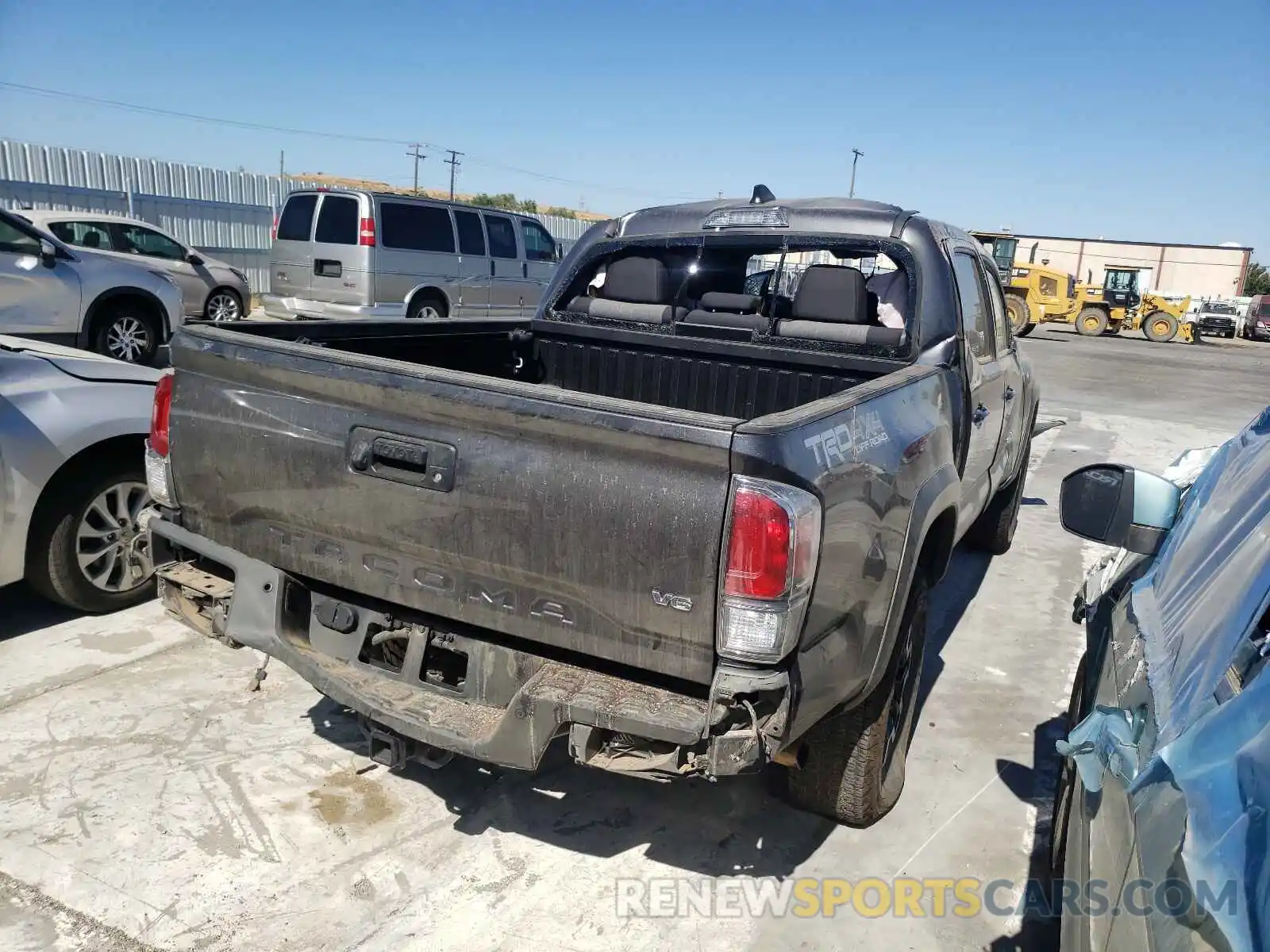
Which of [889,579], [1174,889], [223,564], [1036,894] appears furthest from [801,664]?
[223,564]

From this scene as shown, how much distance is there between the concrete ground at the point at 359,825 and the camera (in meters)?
2.65

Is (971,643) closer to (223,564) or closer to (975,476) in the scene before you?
(975,476)

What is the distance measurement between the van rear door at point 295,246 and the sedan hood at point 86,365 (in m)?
8.66

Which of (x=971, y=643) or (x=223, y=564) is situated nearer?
(x=223, y=564)

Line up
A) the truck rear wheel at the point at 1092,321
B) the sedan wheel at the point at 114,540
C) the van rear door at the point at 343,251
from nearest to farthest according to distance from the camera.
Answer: the sedan wheel at the point at 114,540 → the van rear door at the point at 343,251 → the truck rear wheel at the point at 1092,321

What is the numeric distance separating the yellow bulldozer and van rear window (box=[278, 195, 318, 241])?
23.3 meters

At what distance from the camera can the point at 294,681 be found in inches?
157

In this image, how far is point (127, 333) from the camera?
33.0 feet

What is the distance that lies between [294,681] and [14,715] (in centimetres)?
103

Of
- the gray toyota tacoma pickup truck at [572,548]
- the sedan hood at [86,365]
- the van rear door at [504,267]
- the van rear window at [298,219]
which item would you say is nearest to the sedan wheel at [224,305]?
the van rear window at [298,219]

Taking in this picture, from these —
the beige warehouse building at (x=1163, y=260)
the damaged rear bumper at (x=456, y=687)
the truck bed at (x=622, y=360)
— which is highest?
the beige warehouse building at (x=1163, y=260)

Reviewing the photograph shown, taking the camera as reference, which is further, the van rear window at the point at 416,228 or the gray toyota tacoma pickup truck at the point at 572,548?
the van rear window at the point at 416,228

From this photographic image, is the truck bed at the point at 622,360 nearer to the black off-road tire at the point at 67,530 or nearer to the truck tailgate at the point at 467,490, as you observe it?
the truck tailgate at the point at 467,490

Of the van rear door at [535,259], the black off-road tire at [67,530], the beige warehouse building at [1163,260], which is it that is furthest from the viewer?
the beige warehouse building at [1163,260]
